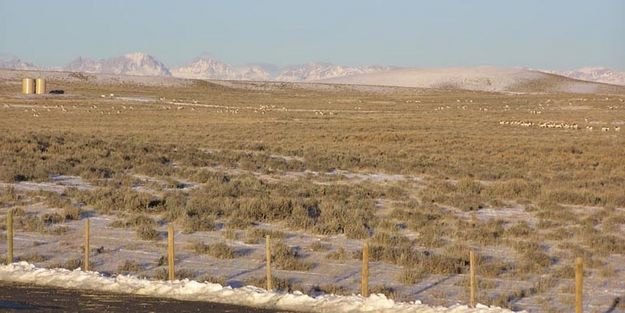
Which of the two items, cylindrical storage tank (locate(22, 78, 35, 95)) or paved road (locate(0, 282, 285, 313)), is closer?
paved road (locate(0, 282, 285, 313))

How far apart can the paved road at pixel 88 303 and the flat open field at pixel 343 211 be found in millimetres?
1755

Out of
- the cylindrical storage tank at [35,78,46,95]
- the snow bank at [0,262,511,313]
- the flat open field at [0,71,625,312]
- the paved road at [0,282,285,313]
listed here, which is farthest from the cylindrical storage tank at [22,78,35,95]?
the paved road at [0,282,285,313]

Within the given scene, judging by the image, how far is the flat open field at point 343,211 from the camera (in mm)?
16281

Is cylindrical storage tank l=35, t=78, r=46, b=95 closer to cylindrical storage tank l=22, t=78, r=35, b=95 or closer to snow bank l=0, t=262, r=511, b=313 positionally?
cylindrical storage tank l=22, t=78, r=35, b=95

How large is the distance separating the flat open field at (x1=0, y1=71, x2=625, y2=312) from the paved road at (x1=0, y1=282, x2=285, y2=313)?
1755mm

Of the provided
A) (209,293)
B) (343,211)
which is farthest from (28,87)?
(209,293)

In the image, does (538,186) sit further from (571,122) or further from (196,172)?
(571,122)

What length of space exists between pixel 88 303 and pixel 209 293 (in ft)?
5.84

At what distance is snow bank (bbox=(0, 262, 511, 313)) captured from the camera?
13.5 meters

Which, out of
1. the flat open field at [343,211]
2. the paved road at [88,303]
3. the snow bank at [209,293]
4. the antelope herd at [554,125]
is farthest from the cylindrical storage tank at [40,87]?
the paved road at [88,303]

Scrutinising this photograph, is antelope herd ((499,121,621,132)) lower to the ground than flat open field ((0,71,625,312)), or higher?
lower

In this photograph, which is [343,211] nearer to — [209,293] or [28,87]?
[209,293]

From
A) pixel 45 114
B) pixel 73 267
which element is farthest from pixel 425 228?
pixel 45 114

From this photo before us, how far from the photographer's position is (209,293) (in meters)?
14.4
